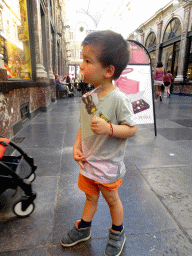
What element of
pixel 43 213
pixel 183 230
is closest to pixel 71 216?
pixel 43 213

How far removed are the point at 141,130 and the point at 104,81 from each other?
139 inches

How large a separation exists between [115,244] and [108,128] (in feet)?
2.87

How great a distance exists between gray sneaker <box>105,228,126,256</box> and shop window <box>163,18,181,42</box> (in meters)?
15.9

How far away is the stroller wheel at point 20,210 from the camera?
1552mm

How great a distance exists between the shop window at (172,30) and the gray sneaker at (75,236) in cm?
1594

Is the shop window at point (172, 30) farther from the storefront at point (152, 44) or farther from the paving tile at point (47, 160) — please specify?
the paving tile at point (47, 160)

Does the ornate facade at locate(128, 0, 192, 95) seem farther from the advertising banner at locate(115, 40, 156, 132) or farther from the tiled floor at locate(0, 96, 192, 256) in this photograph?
the tiled floor at locate(0, 96, 192, 256)

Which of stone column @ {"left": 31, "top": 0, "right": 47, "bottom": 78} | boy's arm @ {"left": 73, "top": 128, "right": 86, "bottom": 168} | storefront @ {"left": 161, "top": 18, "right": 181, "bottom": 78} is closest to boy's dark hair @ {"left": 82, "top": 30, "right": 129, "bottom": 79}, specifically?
boy's arm @ {"left": 73, "top": 128, "right": 86, "bottom": 168}

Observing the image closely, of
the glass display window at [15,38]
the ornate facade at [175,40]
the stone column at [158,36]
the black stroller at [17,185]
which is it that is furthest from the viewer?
the stone column at [158,36]

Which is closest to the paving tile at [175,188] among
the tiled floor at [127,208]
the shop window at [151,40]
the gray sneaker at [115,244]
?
the tiled floor at [127,208]

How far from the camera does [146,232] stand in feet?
4.74

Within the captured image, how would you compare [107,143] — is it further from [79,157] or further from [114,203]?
[114,203]

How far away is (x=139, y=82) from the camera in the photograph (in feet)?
11.7

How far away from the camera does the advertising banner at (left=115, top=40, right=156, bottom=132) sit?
3.50m
